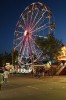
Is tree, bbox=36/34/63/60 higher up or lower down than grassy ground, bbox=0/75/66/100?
higher up

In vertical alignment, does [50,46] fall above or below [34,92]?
above

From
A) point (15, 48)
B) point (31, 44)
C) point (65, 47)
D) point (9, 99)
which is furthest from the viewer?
point (65, 47)

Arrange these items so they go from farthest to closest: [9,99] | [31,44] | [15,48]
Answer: [15,48], [31,44], [9,99]

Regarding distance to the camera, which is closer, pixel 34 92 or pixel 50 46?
pixel 34 92

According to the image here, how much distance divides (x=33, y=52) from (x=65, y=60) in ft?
37.7

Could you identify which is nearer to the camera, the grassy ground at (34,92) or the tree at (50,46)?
the grassy ground at (34,92)

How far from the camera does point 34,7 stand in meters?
62.1

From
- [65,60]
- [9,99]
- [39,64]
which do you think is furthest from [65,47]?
[9,99]

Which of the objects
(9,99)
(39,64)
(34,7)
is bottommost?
(9,99)

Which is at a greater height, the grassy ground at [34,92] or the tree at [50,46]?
the tree at [50,46]

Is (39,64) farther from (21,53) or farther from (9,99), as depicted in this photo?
(9,99)

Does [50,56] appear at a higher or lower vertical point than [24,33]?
lower

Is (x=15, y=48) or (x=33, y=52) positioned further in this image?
(x=15, y=48)

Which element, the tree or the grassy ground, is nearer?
the grassy ground
